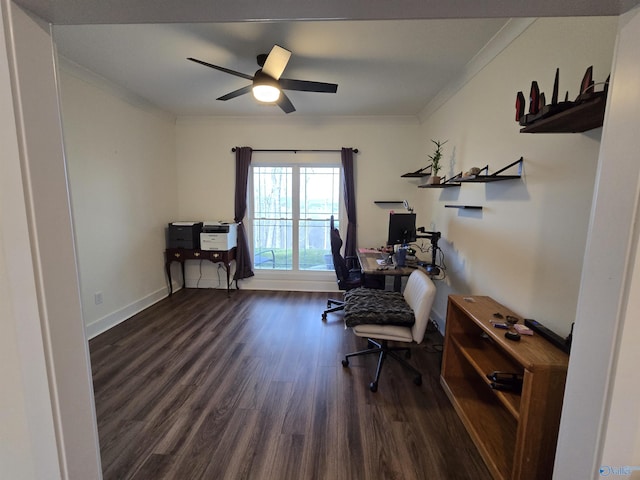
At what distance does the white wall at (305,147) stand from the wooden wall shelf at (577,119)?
8.78 feet

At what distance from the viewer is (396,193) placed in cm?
414

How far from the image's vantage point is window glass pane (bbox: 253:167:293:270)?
4301 millimetres

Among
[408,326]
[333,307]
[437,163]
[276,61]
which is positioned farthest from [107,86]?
[408,326]

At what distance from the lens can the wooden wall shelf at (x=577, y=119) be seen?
1.04 metres

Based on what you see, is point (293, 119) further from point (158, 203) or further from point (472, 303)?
point (472, 303)

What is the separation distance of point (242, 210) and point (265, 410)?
118 inches

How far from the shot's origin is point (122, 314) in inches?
126

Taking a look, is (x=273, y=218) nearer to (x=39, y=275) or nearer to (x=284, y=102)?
→ (x=284, y=102)

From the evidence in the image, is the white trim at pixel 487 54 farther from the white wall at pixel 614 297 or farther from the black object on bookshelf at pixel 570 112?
the white wall at pixel 614 297

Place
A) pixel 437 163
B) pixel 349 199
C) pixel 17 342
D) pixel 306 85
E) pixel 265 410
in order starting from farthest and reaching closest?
1. pixel 349 199
2. pixel 437 163
3. pixel 306 85
4. pixel 265 410
5. pixel 17 342

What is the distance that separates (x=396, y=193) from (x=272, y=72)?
2.51 m

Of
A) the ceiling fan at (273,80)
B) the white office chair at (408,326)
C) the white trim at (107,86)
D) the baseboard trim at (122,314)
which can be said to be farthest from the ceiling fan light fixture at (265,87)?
the baseboard trim at (122,314)

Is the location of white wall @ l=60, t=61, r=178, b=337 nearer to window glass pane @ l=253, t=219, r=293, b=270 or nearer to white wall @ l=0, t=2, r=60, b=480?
window glass pane @ l=253, t=219, r=293, b=270

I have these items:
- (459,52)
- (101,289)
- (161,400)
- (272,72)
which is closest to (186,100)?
(272,72)
